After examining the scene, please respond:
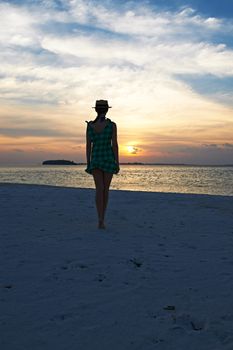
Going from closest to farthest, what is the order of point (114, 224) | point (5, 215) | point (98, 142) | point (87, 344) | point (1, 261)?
point (87, 344) < point (1, 261) < point (98, 142) < point (114, 224) < point (5, 215)

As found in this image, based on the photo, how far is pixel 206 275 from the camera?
4543 mm

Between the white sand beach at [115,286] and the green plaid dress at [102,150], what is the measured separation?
4.09ft

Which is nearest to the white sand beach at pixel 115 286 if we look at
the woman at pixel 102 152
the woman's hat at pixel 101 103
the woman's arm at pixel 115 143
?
the woman at pixel 102 152

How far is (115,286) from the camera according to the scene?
409 centimetres

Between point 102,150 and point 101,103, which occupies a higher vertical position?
point 101,103

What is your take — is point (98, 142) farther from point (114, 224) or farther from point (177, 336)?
point (177, 336)

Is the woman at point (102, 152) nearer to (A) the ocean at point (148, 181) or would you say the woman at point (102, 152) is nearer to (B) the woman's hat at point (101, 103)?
(B) the woman's hat at point (101, 103)

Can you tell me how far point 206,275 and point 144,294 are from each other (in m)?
1.06

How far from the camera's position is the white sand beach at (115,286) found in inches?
119

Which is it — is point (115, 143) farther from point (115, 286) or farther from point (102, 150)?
point (115, 286)

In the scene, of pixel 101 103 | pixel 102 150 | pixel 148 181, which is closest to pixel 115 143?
pixel 102 150

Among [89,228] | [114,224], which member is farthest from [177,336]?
[114,224]

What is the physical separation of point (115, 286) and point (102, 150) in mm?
3412

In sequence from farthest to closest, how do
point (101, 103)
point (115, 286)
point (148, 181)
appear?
point (148, 181) → point (101, 103) → point (115, 286)
